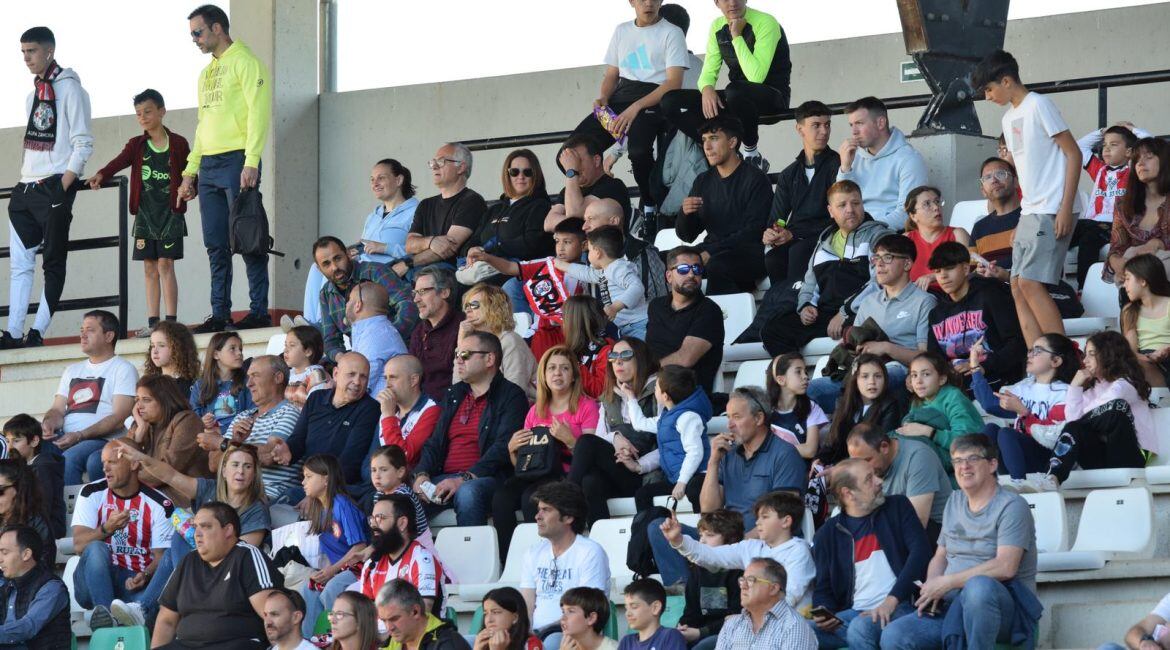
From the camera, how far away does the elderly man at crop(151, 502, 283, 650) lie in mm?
7316

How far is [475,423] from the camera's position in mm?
8219

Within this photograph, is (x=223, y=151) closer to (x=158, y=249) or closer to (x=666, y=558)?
(x=158, y=249)

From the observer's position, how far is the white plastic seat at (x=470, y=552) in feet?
25.2

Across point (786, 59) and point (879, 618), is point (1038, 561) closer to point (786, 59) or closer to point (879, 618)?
point (879, 618)

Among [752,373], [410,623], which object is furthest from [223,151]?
[410,623]

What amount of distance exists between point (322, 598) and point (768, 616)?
1.99 m

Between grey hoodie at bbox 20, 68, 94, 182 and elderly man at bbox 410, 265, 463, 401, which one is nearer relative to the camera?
elderly man at bbox 410, 265, 463, 401

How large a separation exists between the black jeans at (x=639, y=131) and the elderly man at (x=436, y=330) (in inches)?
57.2

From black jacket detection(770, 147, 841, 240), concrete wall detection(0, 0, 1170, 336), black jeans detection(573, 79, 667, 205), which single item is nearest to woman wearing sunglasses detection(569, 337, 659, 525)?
black jacket detection(770, 147, 841, 240)

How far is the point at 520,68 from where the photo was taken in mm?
14180

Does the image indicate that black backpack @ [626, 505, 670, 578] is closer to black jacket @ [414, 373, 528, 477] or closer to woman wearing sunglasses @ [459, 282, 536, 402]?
black jacket @ [414, 373, 528, 477]

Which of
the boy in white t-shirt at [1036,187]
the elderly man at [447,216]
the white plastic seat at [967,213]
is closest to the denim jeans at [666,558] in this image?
the boy in white t-shirt at [1036,187]

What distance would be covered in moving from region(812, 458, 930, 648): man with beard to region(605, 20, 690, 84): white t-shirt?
4.11 meters

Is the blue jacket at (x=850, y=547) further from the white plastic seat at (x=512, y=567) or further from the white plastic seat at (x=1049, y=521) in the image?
the white plastic seat at (x=512, y=567)
